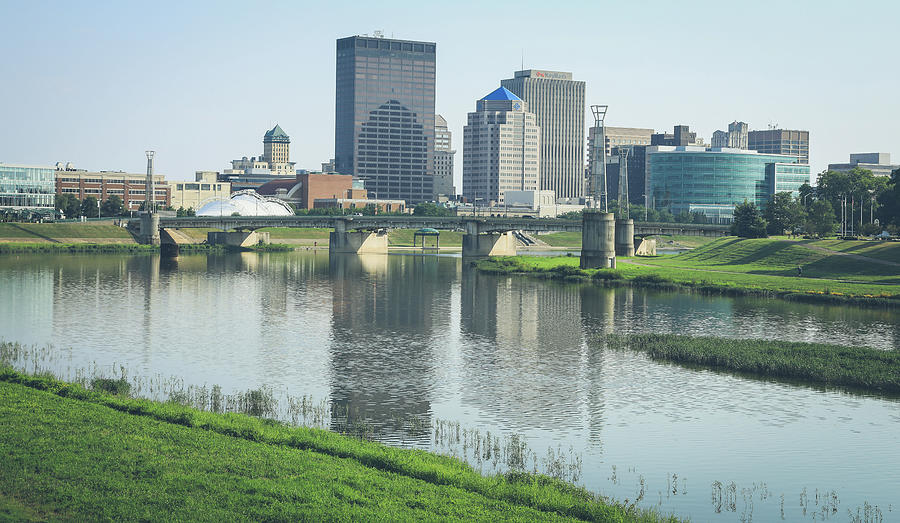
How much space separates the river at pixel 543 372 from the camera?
124 feet

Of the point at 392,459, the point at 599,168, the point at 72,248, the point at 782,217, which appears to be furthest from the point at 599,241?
the point at 392,459

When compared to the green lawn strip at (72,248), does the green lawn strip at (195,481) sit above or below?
below

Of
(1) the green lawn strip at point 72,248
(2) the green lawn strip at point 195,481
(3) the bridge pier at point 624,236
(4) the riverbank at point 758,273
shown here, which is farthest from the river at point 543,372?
(1) the green lawn strip at point 72,248

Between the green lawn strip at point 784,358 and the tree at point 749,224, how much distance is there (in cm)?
11192

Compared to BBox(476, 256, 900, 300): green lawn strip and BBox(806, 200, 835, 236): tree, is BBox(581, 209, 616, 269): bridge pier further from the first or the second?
BBox(806, 200, 835, 236): tree

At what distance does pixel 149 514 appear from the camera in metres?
26.5

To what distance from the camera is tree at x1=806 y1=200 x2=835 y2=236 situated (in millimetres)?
166875

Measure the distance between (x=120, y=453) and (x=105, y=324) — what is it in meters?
49.0

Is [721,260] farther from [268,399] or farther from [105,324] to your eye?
[268,399]

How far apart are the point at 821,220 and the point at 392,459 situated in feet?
500

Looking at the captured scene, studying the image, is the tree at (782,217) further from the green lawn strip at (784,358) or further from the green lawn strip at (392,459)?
the green lawn strip at (392,459)

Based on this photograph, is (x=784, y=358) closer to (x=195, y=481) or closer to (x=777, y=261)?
(x=195, y=481)

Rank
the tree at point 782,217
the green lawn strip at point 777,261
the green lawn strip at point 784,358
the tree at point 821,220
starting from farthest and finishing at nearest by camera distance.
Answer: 1. the tree at point 782,217
2. the tree at point 821,220
3. the green lawn strip at point 777,261
4. the green lawn strip at point 784,358

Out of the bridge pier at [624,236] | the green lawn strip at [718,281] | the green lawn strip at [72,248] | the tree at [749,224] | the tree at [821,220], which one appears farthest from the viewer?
the green lawn strip at [72,248]
